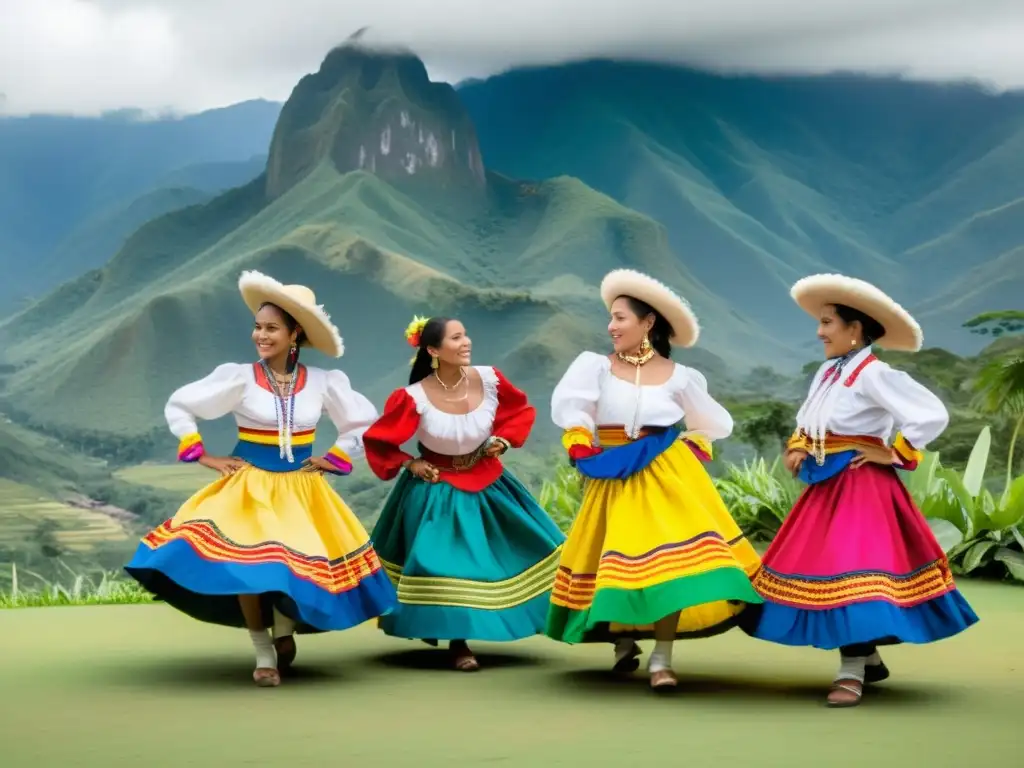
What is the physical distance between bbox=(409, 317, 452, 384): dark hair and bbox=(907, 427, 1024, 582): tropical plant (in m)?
3.49

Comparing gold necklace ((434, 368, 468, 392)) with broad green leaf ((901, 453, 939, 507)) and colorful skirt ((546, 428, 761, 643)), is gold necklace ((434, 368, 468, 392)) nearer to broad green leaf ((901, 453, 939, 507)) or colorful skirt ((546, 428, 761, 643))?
colorful skirt ((546, 428, 761, 643))

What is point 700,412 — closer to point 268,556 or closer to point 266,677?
point 268,556

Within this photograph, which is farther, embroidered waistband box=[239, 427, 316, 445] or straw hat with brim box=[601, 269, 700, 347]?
embroidered waistband box=[239, 427, 316, 445]

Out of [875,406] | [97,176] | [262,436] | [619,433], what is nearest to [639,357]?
[619,433]

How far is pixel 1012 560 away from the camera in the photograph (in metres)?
7.73

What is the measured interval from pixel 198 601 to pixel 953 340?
23.0 meters

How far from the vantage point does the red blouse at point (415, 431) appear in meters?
5.54

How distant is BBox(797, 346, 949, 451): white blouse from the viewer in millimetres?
4676

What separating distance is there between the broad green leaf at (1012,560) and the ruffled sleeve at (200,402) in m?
4.27

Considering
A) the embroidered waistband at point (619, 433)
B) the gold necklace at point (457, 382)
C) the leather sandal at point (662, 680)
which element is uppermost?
the gold necklace at point (457, 382)

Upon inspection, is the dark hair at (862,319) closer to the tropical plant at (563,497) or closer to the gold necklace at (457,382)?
the gold necklace at (457,382)

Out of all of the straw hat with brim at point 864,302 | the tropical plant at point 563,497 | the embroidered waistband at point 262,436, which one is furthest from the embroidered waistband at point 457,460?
the tropical plant at point 563,497

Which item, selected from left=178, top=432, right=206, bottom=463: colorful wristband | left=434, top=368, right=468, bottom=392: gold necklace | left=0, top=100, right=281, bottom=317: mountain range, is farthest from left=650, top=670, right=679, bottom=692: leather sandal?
left=0, top=100, right=281, bottom=317: mountain range

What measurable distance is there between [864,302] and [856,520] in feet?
2.27
